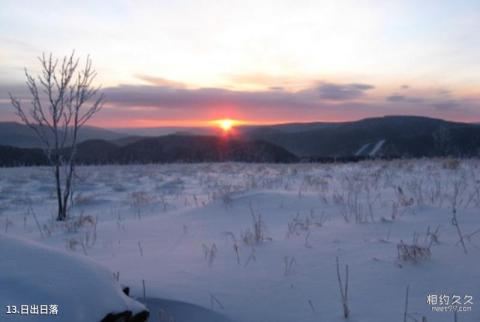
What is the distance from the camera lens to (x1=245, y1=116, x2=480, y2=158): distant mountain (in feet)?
215

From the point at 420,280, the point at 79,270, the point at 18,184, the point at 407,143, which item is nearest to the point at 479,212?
the point at 420,280

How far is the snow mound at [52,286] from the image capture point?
185 centimetres

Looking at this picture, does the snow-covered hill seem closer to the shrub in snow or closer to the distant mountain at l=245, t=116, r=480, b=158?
the shrub in snow

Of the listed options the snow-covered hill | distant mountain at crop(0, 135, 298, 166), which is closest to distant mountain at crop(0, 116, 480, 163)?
distant mountain at crop(0, 135, 298, 166)

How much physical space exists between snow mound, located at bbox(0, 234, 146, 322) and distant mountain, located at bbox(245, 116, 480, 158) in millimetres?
65668

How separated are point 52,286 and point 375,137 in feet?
282

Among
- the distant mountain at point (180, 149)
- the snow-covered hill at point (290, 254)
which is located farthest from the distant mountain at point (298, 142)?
the snow-covered hill at point (290, 254)

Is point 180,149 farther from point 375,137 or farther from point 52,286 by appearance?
point 52,286

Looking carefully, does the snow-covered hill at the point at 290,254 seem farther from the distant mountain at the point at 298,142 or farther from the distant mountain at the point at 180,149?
the distant mountain at the point at 180,149

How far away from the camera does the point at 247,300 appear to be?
9.14ft

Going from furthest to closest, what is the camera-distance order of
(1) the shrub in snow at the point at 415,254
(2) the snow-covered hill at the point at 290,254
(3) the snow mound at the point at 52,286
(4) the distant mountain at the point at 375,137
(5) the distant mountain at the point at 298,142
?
(4) the distant mountain at the point at 375,137
(5) the distant mountain at the point at 298,142
(1) the shrub in snow at the point at 415,254
(2) the snow-covered hill at the point at 290,254
(3) the snow mound at the point at 52,286

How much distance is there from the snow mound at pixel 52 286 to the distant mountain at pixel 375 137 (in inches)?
2585

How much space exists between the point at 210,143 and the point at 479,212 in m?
60.2

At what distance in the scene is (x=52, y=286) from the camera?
1971mm
